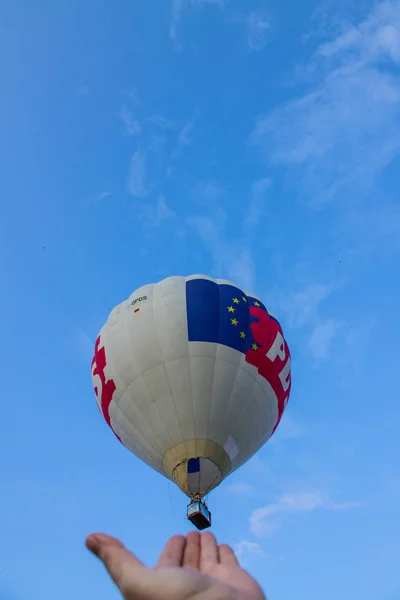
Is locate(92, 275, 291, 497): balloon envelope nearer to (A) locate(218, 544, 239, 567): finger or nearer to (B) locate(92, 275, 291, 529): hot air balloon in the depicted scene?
(B) locate(92, 275, 291, 529): hot air balloon

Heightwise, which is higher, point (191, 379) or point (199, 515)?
point (191, 379)

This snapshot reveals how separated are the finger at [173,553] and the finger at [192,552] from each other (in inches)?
1.3

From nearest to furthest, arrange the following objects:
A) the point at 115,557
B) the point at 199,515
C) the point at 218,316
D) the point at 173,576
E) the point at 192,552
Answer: the point at 173,576, the point at 115,557, the point at 192,552, the point at 199,515, the point at 218,316

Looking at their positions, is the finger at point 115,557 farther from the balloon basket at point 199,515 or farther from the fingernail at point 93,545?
the balloon basket at point 199,515

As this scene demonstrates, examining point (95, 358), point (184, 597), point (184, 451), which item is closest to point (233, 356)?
point (184, 451)

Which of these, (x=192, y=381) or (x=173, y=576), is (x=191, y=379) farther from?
(x=173, y=576)

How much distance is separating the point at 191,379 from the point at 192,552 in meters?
10.3

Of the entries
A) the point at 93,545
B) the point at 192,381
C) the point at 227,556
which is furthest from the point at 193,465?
the point at 93,545

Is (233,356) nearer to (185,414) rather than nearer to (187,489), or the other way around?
(185,414)

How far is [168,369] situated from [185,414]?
43.2 inches

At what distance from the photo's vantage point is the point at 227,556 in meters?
3.57

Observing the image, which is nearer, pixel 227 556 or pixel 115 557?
pixel 115 557

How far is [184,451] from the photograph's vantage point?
1382 centimetres

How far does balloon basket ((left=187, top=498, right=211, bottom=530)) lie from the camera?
528 inches
